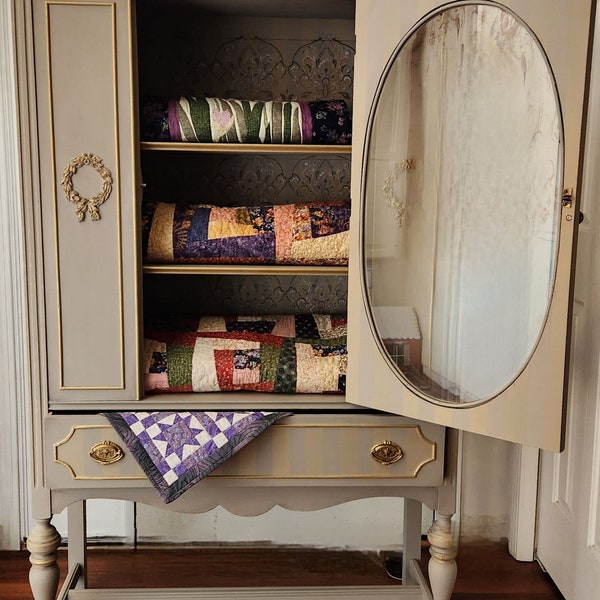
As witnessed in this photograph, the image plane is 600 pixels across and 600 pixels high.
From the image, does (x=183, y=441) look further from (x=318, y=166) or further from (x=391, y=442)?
(x=318, y=166)

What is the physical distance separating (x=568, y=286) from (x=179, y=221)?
917 millimetres

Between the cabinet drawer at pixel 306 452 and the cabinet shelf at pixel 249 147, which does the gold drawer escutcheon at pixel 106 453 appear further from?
the cabinet shelf at pixel 249 147

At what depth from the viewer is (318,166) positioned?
7.20 feet

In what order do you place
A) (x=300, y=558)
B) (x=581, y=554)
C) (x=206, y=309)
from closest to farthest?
(x=581, y=554), (x=206, y=309), (x=300, y=558)

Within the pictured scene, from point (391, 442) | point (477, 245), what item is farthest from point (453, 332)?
point (391, 442)

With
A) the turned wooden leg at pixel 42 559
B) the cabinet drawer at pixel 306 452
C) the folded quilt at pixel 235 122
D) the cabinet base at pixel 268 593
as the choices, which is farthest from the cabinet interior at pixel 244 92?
the cabinet base at pixel 268 593

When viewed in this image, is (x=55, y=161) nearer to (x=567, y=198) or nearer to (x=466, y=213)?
(x=466, y=213)

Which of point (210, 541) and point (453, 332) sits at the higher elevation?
point (453, 332)

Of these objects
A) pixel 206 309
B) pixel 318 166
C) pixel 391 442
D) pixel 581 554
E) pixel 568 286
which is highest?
pixel 318 166

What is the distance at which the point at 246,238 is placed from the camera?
1.83m

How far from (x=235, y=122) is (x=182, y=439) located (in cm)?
76

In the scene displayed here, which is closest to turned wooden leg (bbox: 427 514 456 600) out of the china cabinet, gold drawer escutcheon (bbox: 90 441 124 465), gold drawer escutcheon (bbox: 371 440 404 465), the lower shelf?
the china cabinet

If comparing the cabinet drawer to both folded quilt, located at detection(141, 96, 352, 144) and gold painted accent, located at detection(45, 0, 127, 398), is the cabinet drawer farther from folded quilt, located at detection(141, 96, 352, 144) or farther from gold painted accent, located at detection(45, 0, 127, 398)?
folded quilt, located at detection(141, 96, 352, 144)

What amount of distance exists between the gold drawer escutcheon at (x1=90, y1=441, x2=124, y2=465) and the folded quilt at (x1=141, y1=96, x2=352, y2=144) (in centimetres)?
74
